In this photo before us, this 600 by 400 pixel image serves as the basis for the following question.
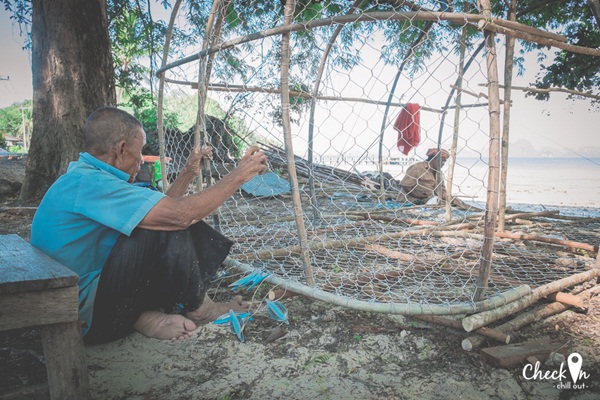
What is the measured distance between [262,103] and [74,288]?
2.85 m

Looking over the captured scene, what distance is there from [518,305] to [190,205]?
1.84 meters

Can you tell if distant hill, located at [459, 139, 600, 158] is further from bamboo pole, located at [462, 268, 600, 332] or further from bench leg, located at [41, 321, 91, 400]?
bench leg, located at [41, 321, 91, 400]

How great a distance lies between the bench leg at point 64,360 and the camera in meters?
1.20

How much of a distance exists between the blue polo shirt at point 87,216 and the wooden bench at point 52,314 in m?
0.31

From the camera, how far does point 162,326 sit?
1865mm

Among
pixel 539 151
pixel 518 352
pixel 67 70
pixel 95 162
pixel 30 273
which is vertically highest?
pixel 67 70

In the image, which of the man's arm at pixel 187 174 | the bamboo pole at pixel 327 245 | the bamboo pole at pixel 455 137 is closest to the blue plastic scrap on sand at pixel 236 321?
the bamboo pole at pixel 327 245

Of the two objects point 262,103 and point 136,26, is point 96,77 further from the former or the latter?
point 136,26

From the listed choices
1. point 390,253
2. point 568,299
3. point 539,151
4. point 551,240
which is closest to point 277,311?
point 390,253

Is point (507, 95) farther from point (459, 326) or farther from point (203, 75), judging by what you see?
point (203, 75)

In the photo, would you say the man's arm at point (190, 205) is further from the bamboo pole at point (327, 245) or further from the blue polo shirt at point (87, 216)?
the bamboo pole at point (327, 245)

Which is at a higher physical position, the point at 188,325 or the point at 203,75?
the point at 203,75

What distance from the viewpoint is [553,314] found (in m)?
2.08

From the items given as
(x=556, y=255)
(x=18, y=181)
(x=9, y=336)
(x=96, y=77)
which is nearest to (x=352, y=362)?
(x=9, y=336)
